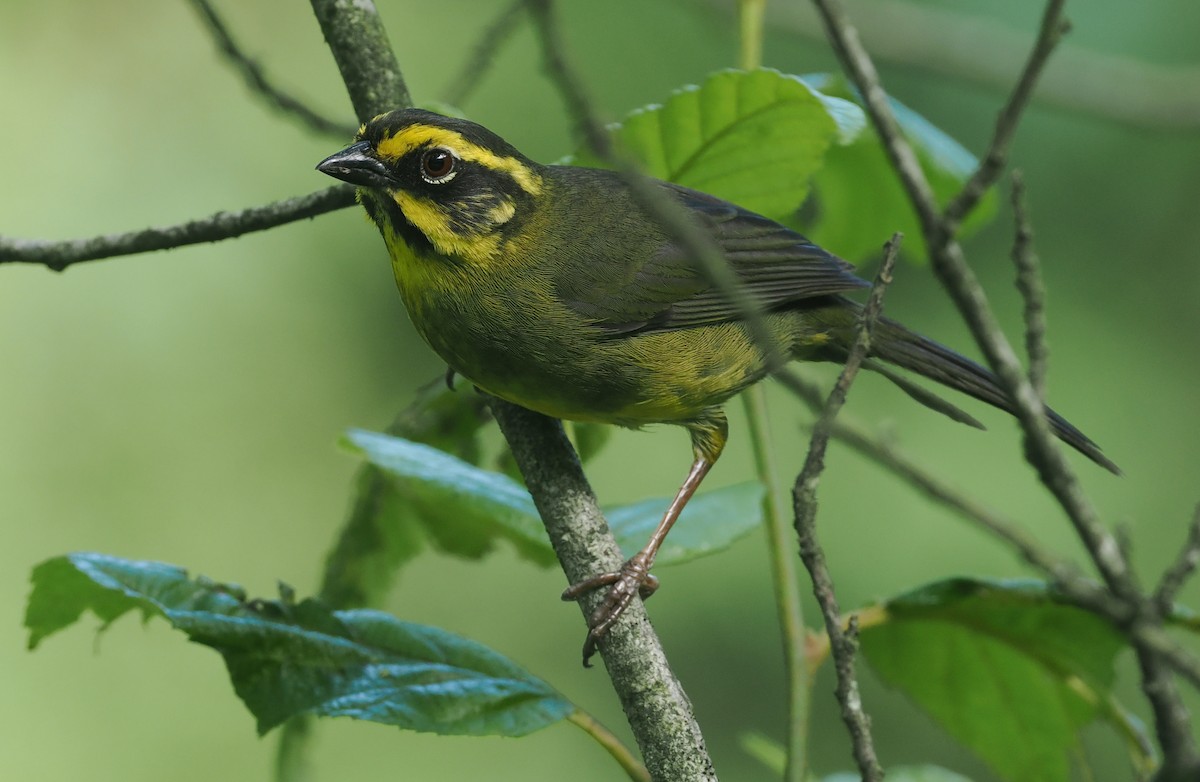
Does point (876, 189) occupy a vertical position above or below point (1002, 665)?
above

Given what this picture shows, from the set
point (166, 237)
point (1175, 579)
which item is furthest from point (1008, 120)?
point (166, 237)

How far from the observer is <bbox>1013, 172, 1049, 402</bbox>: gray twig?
1604 mm

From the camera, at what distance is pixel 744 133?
2.88 m

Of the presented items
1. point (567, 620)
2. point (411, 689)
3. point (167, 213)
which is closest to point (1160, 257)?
point (567, 620)

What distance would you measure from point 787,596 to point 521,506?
60cm

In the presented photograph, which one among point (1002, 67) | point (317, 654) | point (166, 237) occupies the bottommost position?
point (317, 654)

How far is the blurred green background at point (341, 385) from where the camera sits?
678 cm

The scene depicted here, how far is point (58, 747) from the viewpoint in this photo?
22.3 feet

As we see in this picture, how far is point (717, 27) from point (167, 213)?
3454 mm

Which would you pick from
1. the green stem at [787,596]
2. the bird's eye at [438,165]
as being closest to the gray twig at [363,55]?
the bird's eye at [438,165]

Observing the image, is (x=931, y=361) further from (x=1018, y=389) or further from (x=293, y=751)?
(x=1018, y=389)

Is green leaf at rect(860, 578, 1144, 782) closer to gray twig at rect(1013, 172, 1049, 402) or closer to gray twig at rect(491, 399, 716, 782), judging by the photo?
gray twig at rect(491, 399, 716, 782)

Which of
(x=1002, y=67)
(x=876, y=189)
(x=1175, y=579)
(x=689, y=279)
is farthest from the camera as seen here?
(x=1002, y=67)

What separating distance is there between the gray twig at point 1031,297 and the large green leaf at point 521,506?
4.00ft
